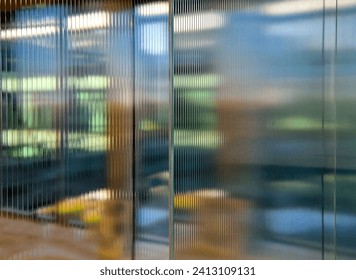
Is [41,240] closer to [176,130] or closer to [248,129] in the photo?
[176,130]

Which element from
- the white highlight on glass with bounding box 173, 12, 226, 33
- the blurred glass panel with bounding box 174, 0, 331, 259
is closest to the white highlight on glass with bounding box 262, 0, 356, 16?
the blurred glass panel with bounding box 174, 0, 331, 259

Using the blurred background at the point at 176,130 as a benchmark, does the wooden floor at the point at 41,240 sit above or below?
below

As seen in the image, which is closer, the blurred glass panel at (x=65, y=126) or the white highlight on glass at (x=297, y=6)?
the white highlight on glass at (x=297, y=6)

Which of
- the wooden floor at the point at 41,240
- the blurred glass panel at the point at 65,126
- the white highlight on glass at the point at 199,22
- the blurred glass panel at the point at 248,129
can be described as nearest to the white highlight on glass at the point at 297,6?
the blurred glass panel at the point at 248,129

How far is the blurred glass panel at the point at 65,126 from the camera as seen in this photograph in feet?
7.71

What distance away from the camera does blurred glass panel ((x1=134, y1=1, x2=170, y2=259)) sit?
8.01ft

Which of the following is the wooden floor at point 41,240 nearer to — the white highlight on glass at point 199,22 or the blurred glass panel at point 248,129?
the blurred glass panel at point 248,129

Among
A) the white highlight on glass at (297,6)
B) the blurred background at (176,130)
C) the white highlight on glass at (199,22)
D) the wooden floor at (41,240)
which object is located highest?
the white highlight on glass at (297,6)

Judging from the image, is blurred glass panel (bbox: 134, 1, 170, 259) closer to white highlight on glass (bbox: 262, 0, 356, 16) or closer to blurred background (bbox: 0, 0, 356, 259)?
blurred background (bbox: 0, 0, 356, 259)

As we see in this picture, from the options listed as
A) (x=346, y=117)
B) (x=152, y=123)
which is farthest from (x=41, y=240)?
(x=346, y=117)

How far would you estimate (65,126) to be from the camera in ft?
7.86
